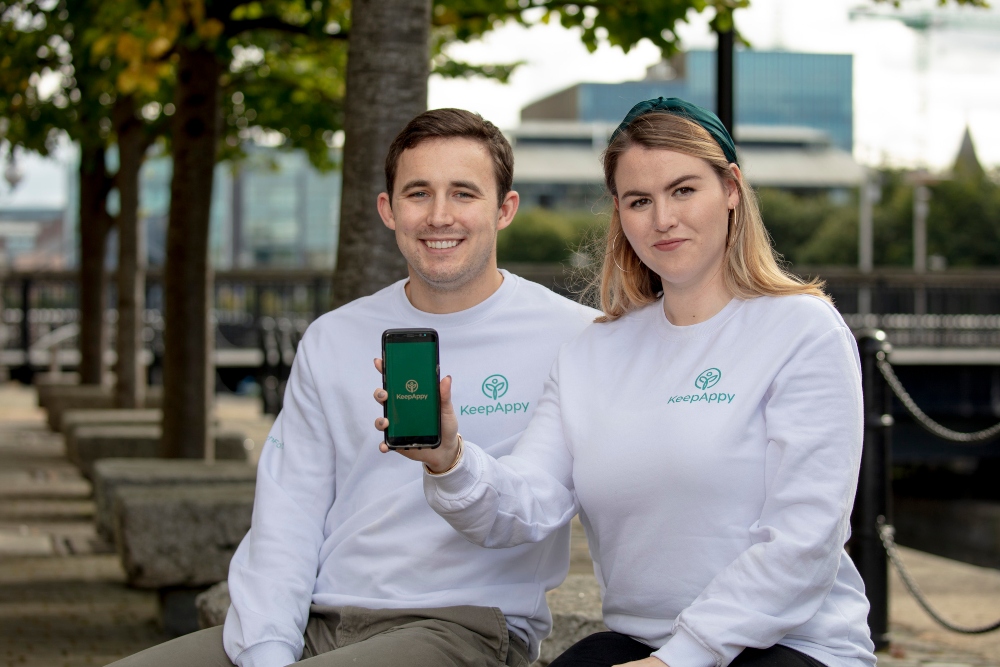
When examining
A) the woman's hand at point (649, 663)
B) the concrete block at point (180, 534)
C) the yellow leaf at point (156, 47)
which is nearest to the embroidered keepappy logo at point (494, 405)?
the woman's hand at point (649, 663)

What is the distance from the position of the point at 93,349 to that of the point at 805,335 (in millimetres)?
12795

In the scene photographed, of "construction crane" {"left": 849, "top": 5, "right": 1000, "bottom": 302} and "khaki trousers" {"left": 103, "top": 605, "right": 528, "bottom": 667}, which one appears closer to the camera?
"khaki trousers" {"left": 103, "top": 605, "right": 528, "bottom": 667}

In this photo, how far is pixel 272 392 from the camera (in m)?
16.8

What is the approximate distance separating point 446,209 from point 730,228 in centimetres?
65

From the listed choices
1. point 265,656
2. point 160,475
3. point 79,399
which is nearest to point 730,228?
point 265,656

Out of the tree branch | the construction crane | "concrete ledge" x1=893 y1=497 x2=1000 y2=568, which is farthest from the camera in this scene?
the construction crane

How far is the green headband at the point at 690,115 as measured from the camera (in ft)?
8.87

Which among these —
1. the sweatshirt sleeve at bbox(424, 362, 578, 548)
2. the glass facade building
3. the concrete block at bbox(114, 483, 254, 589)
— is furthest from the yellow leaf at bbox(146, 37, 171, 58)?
the glass facade building

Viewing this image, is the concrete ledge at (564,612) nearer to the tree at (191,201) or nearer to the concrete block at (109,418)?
the tree at (191,201)

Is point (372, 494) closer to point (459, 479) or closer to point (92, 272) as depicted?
point (459, 479)

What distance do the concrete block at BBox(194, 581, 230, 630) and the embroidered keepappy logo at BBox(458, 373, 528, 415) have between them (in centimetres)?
129

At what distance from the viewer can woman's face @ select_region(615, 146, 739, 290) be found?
8.80 feet

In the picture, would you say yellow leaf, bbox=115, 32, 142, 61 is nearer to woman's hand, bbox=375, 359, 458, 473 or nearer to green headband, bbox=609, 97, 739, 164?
green headband, bbox=609, 97, 739, 164

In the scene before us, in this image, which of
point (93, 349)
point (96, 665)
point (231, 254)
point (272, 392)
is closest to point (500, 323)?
point (96, 665)
